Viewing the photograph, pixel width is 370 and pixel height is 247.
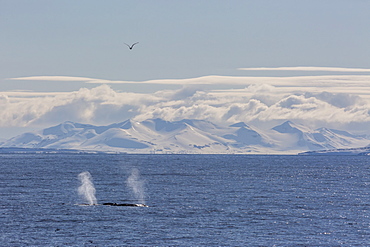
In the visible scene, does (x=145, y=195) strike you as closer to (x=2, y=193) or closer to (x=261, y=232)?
(x=2, y=193)

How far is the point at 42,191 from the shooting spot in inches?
6038

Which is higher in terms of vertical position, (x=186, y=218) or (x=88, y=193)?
(x=186, y=218)

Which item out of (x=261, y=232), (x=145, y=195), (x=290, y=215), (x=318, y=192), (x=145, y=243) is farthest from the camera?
(x=318, y=192)

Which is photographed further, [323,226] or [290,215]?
[290,215]

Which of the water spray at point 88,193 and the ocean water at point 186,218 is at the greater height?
the ocean water at point 186,218

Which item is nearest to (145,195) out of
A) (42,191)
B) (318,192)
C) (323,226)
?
(42,191)

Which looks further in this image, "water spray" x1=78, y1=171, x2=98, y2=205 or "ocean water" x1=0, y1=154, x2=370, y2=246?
"water spray" x1=78, y1=171, x2=98, y2=205

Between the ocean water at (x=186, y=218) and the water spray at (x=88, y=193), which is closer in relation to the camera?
the ocean water at (x=186, y=218)

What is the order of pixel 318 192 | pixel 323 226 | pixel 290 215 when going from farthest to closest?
pixel 318 192 → pixel 290 215 → pixel 323 226

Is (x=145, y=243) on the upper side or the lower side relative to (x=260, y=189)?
upper

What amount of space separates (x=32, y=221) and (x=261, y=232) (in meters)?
34.0

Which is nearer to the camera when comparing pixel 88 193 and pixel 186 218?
pixel 186 218

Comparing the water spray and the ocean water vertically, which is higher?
the ocean water

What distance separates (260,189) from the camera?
550ft
